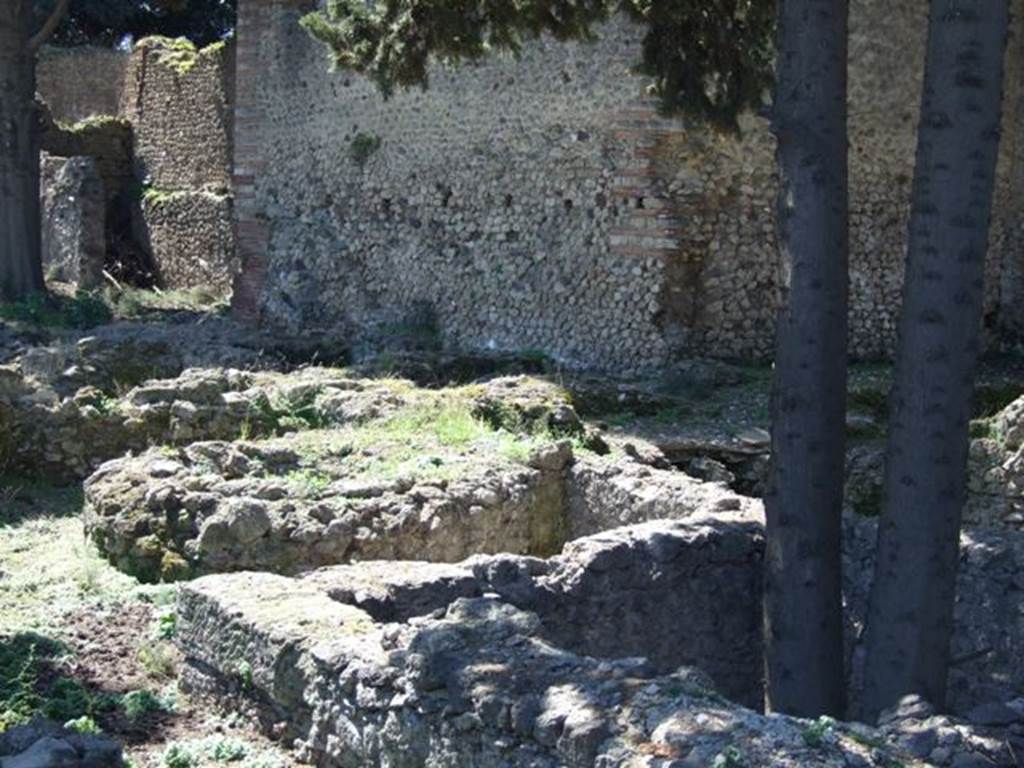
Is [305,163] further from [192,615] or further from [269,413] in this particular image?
[192,615]

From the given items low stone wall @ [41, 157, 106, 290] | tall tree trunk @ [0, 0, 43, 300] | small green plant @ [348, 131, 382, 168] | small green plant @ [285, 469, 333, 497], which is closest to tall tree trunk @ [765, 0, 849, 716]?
small green plant @ [285, 469, 333, 497]

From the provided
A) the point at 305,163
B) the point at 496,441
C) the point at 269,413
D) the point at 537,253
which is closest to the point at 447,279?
the point at 537,253

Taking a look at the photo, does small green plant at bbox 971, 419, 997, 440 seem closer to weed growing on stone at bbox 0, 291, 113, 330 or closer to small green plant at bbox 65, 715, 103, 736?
small green plant at bbox 65, 715, 103, 736

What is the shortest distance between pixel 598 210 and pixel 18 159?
31.7 ft

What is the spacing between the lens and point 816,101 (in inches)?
266

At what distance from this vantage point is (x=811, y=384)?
6.73 meters

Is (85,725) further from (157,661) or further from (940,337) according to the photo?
(940,337)

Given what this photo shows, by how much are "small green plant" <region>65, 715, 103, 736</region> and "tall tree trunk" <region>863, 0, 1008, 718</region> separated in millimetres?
3067

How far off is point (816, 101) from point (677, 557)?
2.33 m

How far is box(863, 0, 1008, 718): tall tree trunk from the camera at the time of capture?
20.5 ft

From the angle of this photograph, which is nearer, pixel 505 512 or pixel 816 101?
pixel 816 101

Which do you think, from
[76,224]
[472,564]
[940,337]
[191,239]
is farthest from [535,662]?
[191,239]

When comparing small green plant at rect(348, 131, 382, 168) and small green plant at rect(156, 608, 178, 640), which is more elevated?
small green plant at rect(348, 131, 382, 168)

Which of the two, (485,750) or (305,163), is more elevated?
(305,163)
